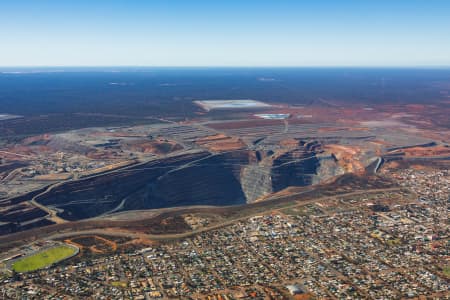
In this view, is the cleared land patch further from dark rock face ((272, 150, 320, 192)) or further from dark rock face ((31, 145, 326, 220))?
dark rock face ((272, 150, 320, 192))

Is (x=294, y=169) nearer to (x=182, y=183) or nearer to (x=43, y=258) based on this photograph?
(x=182, y=183)

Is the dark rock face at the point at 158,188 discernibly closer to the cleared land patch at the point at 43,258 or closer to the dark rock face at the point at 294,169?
the dark rock face at the point at 294,169

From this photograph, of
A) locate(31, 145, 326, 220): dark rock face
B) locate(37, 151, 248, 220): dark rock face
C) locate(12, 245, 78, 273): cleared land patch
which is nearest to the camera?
locate(12, 245, 78, 273): cleared land patch

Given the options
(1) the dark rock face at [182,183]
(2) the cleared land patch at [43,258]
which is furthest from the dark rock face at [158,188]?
(2) the cleared land patch at [43,258]

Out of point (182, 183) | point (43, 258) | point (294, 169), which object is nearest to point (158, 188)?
point (182, 183)

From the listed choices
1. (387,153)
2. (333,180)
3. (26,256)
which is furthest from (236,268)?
(387,153)

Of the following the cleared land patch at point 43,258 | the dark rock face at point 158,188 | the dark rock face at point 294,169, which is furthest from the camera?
the dark rock face at point 294,169

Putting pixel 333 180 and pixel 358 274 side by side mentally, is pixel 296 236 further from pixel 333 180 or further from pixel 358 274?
pixel 333 180

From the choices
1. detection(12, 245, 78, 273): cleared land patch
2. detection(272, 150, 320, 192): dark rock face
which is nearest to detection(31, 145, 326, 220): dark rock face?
detection(272, 150, 320, 192): dark rock face
